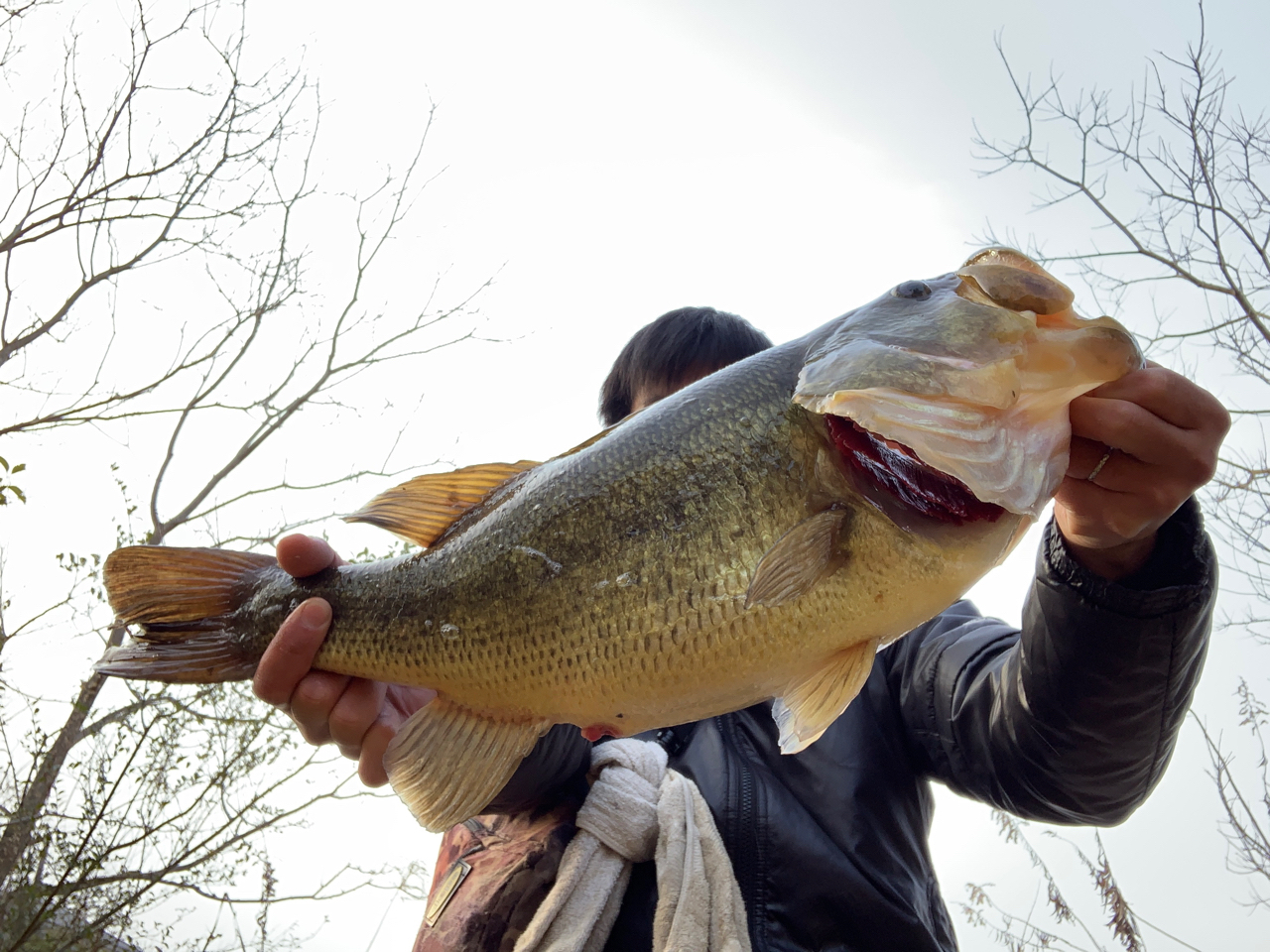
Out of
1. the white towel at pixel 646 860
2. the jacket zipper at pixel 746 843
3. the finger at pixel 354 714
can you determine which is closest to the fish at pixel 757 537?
the finger at pixel 354 714

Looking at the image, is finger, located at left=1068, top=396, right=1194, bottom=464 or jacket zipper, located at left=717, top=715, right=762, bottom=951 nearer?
finger, located at left=1068, top=396, right=1194, bottom=464

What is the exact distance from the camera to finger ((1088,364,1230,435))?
110 cm

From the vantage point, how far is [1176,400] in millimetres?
1099

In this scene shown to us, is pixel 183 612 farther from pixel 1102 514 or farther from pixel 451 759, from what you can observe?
pixel 1102 514

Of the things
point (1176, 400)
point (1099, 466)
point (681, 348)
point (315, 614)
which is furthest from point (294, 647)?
point (681, 348)

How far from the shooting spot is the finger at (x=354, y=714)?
1.74 metres

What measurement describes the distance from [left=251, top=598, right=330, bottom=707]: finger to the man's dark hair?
1.63m

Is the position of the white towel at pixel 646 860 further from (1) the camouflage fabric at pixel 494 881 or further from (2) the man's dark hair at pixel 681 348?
(2) the man's dark hair at pixel 681 348

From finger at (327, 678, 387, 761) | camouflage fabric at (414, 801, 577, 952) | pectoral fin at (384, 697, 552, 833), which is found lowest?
camouflage fabric at (414, 801, 577, 952)

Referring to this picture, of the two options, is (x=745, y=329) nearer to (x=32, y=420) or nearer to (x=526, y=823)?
(x=526, y=823)

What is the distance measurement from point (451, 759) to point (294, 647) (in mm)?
412

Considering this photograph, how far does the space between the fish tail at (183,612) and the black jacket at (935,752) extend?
0.83m

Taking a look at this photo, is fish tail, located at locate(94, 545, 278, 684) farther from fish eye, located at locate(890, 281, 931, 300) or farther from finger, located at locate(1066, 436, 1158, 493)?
finger, located at locate(1066, 436, 1158, 493)

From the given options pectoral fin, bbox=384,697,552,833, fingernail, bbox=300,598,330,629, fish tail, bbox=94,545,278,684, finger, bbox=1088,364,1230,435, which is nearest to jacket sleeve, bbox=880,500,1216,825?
finger, bbox=1088,364,1230,435
